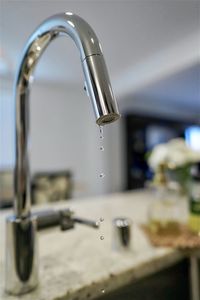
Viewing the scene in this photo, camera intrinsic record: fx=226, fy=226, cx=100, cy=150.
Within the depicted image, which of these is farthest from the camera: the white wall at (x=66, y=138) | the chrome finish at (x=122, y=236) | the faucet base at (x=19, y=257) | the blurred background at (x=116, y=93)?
the white wall at (x=66, y=138)

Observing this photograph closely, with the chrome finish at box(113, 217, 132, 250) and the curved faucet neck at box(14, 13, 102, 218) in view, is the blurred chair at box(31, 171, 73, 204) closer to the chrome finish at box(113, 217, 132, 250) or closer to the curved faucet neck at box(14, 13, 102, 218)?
the chrome finish at box(113, 217, 132, 250)

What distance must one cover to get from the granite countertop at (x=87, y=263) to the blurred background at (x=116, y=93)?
0.61 meters

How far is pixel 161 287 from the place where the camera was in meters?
0.51

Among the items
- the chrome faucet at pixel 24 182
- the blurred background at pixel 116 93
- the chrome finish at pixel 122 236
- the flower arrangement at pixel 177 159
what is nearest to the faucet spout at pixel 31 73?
the chrome faucet at pixel 24 182

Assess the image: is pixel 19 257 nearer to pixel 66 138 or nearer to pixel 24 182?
pixel 24 182

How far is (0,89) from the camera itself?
91.6 inches

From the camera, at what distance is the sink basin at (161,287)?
0.45 meters

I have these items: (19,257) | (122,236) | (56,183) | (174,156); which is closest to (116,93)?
(174,156)

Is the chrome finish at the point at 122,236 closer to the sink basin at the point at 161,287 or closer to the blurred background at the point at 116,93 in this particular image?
the sink basin at the point at 161,287

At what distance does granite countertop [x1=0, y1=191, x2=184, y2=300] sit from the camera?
387 millimetres

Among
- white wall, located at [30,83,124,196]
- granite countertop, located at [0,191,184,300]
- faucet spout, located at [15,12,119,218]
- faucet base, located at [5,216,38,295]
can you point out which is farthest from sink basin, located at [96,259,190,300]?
white wall, located at [30,83,124,196]

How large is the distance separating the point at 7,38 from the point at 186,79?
6.58ft

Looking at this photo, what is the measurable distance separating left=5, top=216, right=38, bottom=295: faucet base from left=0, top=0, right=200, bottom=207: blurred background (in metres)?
0.78

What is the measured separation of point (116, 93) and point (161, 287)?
3.54ft
